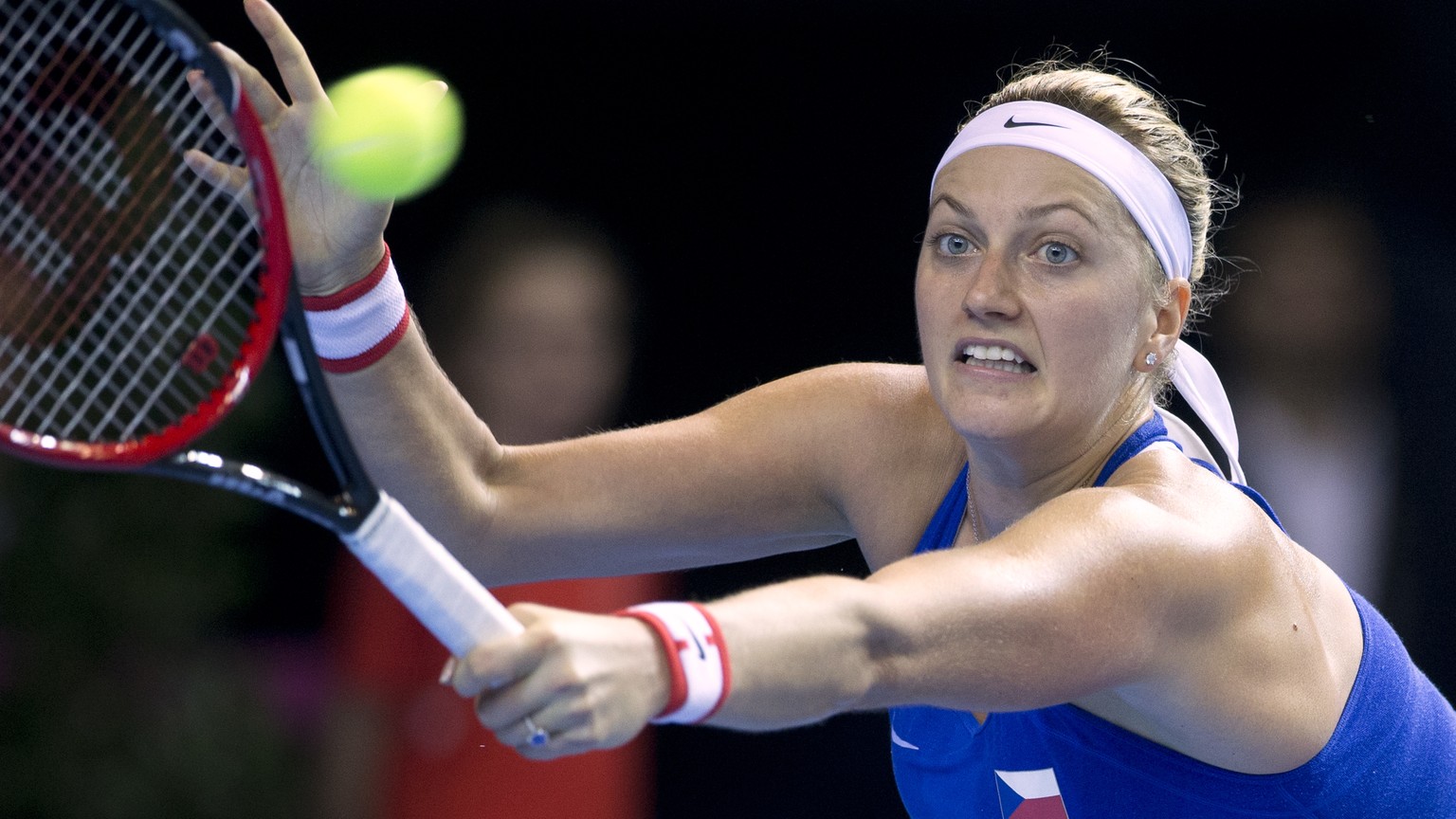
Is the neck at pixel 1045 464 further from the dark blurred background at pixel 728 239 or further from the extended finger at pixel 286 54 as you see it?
the dark blurred background at pixel 728 239

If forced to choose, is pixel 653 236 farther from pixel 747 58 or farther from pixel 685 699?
pixel 685 699

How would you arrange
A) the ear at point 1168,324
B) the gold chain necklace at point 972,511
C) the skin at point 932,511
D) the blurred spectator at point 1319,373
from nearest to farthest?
the skin at point 932,511 < the ear at point 1168,324 < the gold chain necklace at point 972,511 < the blurred spectator at point 1319,373

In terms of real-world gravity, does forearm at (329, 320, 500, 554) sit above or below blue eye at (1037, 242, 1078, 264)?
below

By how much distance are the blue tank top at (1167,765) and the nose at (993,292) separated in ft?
0.75

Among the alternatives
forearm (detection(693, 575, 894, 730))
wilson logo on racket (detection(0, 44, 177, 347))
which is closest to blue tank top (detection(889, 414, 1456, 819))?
forearm (detection(693, 575, 894, 730))

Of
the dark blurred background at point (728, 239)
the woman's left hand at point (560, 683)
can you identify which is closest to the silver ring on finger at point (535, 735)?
the woman's left hand at point (560, 683)

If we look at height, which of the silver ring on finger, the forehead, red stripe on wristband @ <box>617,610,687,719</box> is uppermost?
the forehead

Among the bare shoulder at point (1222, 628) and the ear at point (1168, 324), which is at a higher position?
the ear at point (1168, 324)

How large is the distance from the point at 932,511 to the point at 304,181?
96 cm

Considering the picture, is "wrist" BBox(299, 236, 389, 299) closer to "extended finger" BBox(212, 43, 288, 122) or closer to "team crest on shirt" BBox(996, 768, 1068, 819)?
"extended finger" BBox(212, 43, 288, 122)

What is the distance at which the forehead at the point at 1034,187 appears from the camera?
1975 millimetres

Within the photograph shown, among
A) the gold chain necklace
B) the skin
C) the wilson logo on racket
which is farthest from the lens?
the wilson logo on racket

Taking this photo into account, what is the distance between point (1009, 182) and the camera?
2.00 m

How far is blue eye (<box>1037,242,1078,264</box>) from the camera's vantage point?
1966 mm
